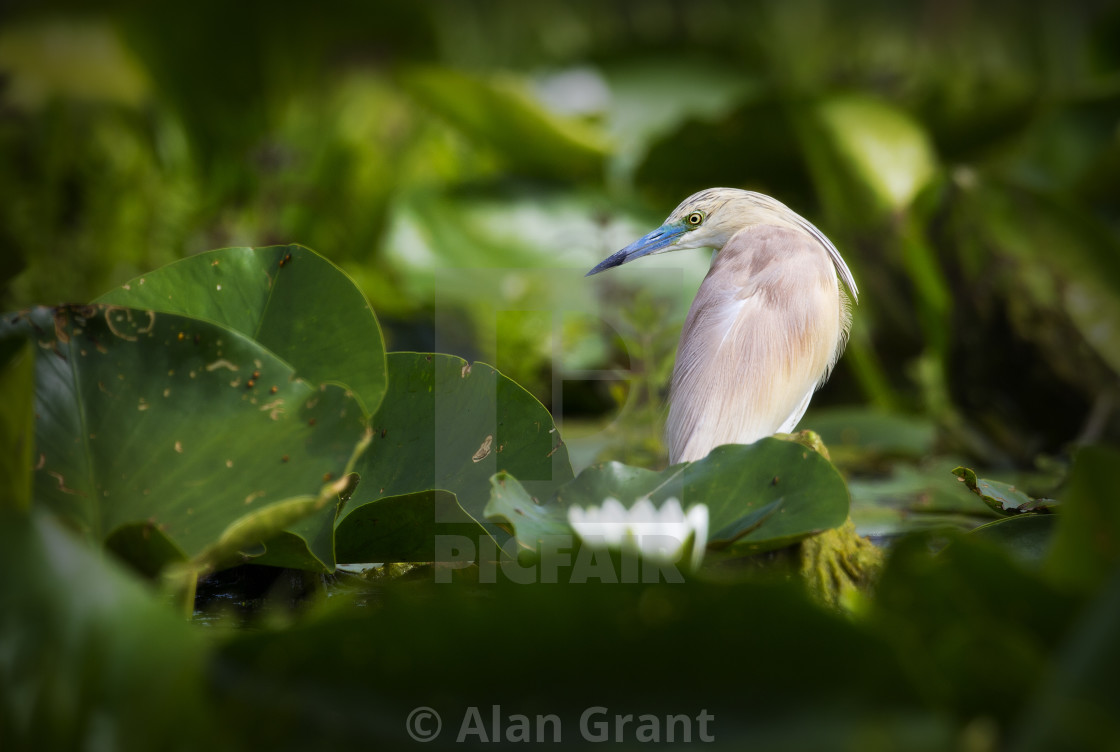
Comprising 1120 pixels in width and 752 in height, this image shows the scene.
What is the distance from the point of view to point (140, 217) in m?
1.93

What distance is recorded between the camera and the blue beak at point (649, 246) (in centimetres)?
74

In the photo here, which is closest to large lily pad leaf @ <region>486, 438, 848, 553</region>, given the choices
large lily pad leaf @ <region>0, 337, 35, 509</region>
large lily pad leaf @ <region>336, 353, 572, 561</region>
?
large lily pad leaf @ <region>336, 353, 572, 561</region>

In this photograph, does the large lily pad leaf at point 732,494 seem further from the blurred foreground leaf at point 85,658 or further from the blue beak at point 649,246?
the blue beak at point 649,246

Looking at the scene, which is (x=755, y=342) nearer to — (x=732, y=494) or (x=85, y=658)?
(x=732, y=494)

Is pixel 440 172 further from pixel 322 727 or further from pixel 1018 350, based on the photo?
pixel 322 727

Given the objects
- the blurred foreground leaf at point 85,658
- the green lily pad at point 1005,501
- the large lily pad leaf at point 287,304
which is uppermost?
the large lily pad leaf at point 287,304

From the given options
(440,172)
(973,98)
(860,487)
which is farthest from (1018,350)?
(440,172)

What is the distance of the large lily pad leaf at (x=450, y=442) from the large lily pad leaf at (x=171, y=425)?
0.10 meters

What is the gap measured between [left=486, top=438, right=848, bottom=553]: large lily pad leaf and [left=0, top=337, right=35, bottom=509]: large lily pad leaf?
0.19 metres

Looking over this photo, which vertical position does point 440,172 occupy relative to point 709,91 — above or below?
below

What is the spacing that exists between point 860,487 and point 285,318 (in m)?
0.82

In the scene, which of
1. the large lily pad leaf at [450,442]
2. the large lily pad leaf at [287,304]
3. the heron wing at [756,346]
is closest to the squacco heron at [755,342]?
the heron wing at [756,346]

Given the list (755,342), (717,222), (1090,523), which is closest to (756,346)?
(755,342)

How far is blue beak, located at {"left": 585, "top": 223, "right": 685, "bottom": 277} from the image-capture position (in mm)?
743
